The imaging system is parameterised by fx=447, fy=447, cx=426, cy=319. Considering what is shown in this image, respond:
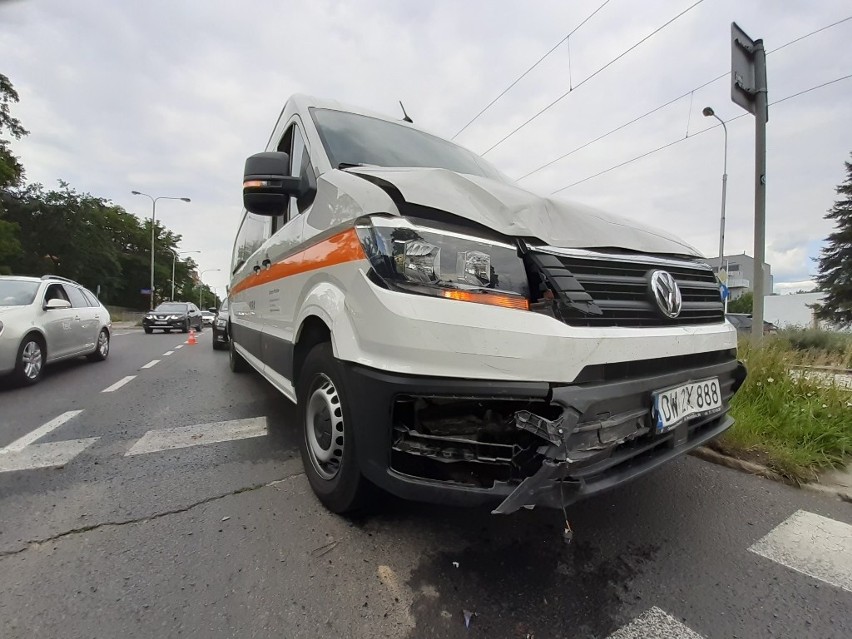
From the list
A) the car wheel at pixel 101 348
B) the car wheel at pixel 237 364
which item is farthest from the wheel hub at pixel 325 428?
the car wheel at pixel 101 348

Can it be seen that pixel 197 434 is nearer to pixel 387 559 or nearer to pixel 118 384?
pixel 387 559

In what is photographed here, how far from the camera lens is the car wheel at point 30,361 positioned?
5522mm

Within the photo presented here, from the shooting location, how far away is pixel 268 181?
2.47 meters

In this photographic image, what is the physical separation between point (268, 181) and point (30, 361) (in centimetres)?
548

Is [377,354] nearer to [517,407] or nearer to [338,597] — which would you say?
[517,407]

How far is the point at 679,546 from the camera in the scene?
6.93 ft

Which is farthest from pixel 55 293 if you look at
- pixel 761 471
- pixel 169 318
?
pixel 169 318

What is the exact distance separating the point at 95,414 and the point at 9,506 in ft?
7.09

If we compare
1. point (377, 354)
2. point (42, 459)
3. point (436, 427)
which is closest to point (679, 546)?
point (436, 427)

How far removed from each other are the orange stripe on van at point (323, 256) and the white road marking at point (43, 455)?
1.87m

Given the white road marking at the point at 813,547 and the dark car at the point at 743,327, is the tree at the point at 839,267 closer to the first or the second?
the dark car at the point at 743,327

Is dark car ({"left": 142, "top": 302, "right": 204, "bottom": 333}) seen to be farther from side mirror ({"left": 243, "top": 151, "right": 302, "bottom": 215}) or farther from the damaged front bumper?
the damaged front bumper

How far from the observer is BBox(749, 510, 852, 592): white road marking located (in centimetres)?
196

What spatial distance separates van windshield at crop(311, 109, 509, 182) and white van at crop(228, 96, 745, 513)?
0.31 metres
